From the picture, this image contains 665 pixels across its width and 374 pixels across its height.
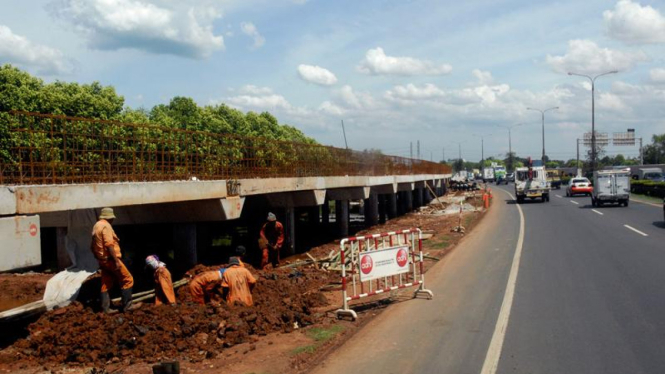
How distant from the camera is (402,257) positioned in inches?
416

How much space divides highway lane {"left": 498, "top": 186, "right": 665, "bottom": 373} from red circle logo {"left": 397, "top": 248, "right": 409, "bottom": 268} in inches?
80.5

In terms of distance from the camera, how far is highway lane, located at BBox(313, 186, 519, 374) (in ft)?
22.4

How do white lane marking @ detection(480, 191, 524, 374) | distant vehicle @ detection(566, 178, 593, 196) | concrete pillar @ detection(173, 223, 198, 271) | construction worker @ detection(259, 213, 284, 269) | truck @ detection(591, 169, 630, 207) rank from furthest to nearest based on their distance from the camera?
distant vehicle @ detection(566, 178, 593, 196), truck @ detection(591, 169, 630, 207), construction worker @ detection(259, 213, 284, 269), concrete pillar @ detection(173, 223, 198, 271), white lane marking @ detection(480, 191, 524, 374)

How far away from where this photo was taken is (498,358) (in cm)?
682

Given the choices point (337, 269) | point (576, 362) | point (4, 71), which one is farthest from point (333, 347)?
point (4, 71)

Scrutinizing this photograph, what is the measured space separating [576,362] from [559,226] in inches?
682

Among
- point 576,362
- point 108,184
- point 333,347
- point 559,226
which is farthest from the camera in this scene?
point 559,226

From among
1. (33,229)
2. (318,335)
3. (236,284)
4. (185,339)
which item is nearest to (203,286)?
(236,284)

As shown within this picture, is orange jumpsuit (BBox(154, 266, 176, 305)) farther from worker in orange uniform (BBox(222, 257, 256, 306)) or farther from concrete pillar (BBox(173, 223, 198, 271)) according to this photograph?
concrete pillar (BBox(173, 223, 198, 271))

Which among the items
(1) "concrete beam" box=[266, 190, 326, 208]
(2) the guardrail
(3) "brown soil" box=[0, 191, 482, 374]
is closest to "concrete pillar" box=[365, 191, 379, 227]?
(2) the guardrail

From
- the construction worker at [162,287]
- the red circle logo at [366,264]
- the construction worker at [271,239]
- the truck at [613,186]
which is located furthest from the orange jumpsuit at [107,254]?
the truck at [613,186]

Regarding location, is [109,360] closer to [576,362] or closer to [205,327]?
[205,327]

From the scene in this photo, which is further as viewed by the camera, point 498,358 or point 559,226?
point 559,226

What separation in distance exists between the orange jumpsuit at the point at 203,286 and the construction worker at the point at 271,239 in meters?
5.71
